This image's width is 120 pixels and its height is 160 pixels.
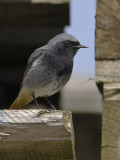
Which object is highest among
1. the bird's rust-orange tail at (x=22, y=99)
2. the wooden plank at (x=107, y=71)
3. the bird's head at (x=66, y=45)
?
the bird's head at (x=66, y=45)

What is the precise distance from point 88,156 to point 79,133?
0.24m

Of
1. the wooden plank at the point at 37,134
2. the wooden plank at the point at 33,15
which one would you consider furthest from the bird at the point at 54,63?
the wooden plank at the point at 37,134

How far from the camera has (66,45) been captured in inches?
157

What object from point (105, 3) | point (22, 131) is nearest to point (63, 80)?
point (105, 3)

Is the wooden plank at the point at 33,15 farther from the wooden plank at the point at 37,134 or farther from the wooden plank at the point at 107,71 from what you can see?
the wooden plank at the point at 37,134

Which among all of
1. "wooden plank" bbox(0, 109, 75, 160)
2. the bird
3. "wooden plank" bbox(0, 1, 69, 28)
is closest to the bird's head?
the bird

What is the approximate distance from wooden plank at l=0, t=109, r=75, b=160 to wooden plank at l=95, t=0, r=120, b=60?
0.88 meters

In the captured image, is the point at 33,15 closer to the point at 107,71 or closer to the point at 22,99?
the point at 22,99

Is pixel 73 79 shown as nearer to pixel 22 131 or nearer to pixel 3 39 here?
pixel 3 39

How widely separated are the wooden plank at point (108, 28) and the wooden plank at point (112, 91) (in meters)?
0.22

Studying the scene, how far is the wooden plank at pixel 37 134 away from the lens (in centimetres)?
253

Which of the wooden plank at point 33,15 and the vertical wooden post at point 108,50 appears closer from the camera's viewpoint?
the vertical wooden post at point 108,50

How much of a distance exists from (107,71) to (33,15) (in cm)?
156

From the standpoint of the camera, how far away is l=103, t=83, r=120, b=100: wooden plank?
3.12m
